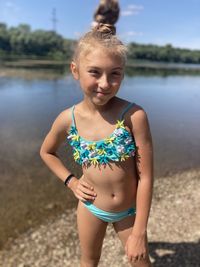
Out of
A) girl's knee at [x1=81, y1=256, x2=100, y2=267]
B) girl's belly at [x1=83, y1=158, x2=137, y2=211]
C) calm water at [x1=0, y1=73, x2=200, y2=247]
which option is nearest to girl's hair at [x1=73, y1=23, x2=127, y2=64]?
girl's belly at [x1=83, y1=158, x2=137, y2=211]

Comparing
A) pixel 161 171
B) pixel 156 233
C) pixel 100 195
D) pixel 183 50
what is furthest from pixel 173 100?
pixel 183 50

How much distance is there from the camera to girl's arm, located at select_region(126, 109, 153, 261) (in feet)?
8.45

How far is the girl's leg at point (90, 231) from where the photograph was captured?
301 cm

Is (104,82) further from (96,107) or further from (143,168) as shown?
(143,168)

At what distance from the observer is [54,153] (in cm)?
321

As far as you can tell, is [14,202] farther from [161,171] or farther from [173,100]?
[173,100]

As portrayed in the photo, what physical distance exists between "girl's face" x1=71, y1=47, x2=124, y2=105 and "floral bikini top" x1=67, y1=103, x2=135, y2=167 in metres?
0.22

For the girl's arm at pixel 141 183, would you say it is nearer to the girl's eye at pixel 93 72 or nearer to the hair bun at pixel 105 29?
the girl's eye at pixel 93 72

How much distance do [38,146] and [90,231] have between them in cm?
727

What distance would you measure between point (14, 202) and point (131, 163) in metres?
4.39

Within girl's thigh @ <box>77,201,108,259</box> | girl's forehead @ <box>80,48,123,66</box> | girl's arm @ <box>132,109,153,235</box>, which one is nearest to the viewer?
girl's forehead @ <box>80,48,123,66</box>

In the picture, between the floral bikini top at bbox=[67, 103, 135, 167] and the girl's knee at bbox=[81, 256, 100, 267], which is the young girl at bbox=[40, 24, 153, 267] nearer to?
the floral bikini top at bbox=[67, 103, 135, 167]

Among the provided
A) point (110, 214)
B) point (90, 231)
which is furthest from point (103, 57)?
point (90, 231)

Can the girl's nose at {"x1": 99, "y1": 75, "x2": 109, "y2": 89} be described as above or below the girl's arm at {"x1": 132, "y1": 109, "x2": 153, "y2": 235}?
above
